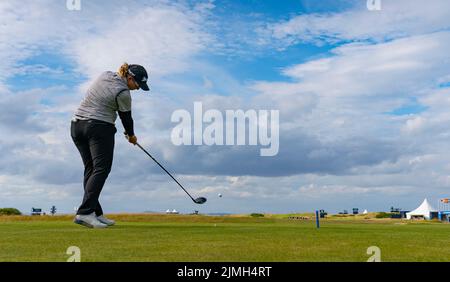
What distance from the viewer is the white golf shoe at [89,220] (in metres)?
9.42

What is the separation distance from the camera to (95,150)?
9117 millimetres

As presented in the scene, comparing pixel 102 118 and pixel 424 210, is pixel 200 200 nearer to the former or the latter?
pixel 102 118

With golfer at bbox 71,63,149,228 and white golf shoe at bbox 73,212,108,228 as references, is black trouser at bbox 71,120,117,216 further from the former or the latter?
white golf shoe at bbox 73,212,108,228

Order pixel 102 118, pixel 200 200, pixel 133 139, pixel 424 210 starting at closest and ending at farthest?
pixel 102 118
pixel 133 139
pixel 200 200
pixel 424 210

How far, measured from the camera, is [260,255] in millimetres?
6105

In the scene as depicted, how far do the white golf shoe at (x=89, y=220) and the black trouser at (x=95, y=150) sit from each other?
11 cm

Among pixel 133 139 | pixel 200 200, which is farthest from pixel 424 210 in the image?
pixel 133 139

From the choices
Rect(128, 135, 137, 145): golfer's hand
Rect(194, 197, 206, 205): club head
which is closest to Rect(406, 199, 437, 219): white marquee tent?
Rect(194, 197, 206, 205): club head

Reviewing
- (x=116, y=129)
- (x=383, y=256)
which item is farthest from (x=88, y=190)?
(x=383, y=256)

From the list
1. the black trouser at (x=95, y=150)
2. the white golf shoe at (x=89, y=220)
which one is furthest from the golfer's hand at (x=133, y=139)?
the white golf shoe at (x=89, y=220)

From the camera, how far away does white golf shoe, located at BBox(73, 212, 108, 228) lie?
9422mm

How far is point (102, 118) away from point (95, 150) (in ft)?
2.01
